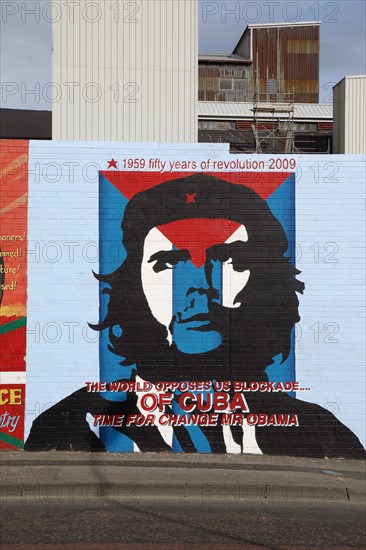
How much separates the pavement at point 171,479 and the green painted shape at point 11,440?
0.17 meters

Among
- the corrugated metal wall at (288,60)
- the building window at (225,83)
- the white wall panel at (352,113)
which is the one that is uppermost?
the corrugated metal wall at (288,60)

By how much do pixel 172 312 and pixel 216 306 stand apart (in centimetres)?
71

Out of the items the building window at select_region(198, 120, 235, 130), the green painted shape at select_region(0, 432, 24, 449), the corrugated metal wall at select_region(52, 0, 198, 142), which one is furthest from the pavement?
the building window at select_region(198, 120, 235, 130)

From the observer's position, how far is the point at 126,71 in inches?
528

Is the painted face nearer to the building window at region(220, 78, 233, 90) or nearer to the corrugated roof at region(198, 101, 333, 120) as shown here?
the corrugated roof at region(198, 101, 333, 120)

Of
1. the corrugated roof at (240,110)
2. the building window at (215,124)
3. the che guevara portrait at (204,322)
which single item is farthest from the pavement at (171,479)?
the corrugated roof at (240,110)

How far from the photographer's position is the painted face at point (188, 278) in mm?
11953

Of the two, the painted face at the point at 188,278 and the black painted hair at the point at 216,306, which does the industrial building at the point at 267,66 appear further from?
the painted face at the point at 188,278

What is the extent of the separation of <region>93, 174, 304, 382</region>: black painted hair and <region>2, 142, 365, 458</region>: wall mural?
0.02 metres

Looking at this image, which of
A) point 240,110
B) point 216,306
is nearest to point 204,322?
point 216,306

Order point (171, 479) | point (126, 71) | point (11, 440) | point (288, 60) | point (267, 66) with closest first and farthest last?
point (171, 479)
point (11, 440)
point (126, 71)
point (288, 60)
point (267, 66)

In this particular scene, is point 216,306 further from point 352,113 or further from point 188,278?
point 352,113

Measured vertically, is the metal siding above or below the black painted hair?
above

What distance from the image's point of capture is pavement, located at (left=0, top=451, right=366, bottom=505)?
32.4ft
